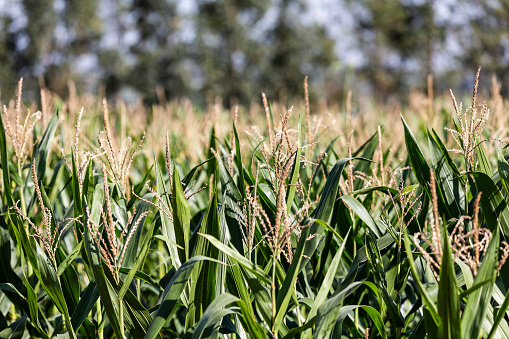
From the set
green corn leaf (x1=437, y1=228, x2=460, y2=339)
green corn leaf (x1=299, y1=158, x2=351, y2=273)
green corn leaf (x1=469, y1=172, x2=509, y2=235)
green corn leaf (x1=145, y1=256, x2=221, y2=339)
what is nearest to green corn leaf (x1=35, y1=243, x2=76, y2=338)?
green corn leaf (x1=145, y1=256, x2=221, y2=339)

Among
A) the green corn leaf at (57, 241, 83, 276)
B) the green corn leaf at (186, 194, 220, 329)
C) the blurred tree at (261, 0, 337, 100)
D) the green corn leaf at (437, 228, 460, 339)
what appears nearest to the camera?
the green corn leaf at (437, 228, 460, 339)

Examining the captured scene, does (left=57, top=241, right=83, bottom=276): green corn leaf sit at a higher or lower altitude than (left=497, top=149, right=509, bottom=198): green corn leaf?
lower

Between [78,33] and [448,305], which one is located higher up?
[78,33]

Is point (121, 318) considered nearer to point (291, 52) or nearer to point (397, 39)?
point (291, 52)

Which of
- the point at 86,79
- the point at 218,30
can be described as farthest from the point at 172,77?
the point at 86,79

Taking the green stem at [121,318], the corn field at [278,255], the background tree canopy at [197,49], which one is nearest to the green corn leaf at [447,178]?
the corn field at [278,255]

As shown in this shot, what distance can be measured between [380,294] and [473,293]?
0.95 feet

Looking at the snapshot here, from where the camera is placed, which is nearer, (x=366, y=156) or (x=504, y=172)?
(x=504, y=172)

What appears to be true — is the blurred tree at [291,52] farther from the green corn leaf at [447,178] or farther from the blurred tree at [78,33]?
the green corn leaf at [447,178]

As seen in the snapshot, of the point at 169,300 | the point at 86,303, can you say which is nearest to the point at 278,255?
the point at 169,300

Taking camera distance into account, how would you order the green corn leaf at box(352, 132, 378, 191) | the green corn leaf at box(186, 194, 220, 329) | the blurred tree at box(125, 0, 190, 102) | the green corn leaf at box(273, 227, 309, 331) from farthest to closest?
the blurred tree at box(125, 0, 190, 102), the green corn leaf at box(352, 132, 378, 191), the green corn leaf at box(186, 194, 220, 329), the green corn leaf at box(273, 227, 309, 331)

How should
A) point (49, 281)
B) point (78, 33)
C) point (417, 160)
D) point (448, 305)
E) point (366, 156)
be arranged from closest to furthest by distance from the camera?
point (448, 305) < point (49, 281) < point (417, 160) < point (366, 156) < point (78, 33)

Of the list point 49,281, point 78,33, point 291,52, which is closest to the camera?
point 49,281

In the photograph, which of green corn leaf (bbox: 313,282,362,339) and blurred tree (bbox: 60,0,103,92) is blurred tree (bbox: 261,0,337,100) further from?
green corn leaf (bbox: 313,282,362,339)
